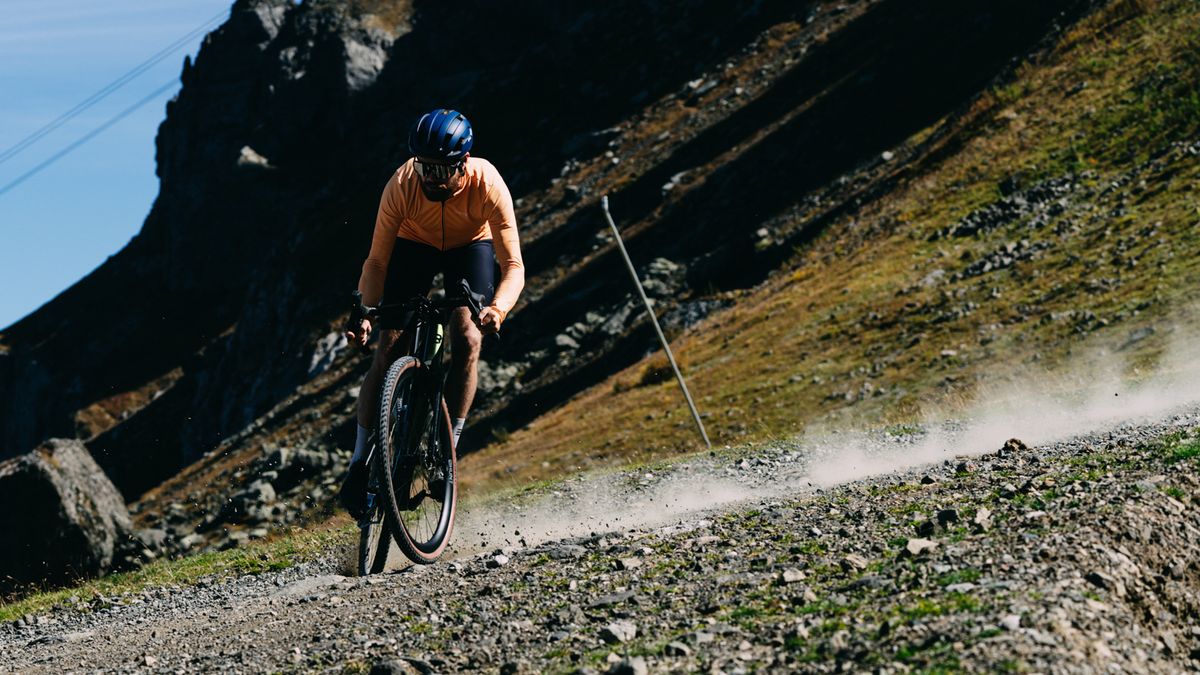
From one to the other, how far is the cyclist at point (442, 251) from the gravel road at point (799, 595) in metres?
1.45

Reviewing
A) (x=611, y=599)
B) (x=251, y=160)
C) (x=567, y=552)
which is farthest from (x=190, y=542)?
(x=251, y=160)

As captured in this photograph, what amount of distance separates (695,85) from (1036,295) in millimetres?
44406

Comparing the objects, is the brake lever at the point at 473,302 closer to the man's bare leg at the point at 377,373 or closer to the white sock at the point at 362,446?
the man's bare leg at the point at 377,373

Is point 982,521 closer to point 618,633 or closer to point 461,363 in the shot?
point 618,633

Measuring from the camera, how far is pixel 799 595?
5.39 meters

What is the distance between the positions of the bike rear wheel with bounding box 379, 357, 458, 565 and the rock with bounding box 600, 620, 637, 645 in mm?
3151

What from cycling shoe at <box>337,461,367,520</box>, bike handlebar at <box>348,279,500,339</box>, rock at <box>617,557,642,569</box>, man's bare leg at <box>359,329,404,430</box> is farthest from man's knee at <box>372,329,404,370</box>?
rock at <box>617,557,642,569</box>

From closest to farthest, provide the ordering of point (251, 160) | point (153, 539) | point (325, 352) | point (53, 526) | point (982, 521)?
Result: point (982, 521)
point (53, 526)
point (153, 539)
point (325, 352)
point (251, 160)

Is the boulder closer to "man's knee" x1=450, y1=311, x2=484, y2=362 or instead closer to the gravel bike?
the gravel bike

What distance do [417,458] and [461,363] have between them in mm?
835

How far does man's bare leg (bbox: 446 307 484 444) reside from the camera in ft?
27.9

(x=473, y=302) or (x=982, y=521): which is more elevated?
(x=473, y=302)

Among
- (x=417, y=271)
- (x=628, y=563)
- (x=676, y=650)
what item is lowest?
(x=628, y=563)

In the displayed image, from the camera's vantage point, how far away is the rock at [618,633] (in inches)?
206
